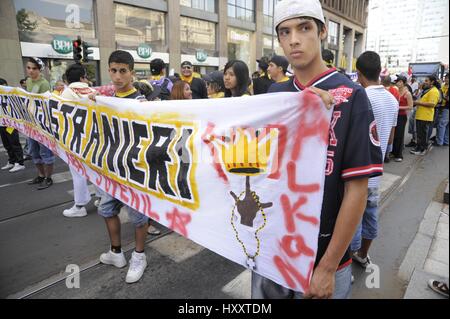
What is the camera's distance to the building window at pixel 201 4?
19.8 metres

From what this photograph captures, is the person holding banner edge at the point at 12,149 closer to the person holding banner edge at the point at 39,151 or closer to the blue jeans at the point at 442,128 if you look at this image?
the person holding banner edge at the point at 39,151

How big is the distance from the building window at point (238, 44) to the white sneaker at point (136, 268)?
871 inches

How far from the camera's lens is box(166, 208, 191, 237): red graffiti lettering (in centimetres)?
206

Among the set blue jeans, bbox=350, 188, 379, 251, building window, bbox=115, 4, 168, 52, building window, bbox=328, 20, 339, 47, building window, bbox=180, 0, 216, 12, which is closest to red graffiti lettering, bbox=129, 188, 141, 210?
blue jeans, bbox=350, 188, 379, 251

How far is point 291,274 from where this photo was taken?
57.5 inches

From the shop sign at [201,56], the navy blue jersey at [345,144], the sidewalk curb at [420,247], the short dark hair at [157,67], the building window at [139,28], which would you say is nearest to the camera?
the navy blue jersey at [345,144]

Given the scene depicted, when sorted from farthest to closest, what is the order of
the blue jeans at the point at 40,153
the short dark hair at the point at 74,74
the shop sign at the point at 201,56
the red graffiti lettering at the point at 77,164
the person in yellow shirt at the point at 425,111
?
the shop sign at the point at 201,56 < the person in yellow shirt at the point at 425,111 < the blue jeans at the point at 40,153 < the short dark hair at the point at 74,74 < the red graffiti lettering at the point at 77,164

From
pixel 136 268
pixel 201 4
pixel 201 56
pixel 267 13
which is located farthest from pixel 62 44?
pixel 267 13

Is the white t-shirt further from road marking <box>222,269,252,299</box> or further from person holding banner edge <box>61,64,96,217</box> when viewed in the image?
person holding banner edge <box>61,64,96,217</box>

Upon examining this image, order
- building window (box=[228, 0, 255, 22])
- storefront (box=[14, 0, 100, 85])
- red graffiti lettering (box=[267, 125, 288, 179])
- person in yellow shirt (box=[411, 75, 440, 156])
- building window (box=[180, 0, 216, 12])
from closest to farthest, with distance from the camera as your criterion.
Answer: red graffiti lettering (box=[267, 125, 288, 179]), person in yellow shirt (box=[411, 75, 440, 156]), storefront (box=[14, 0, 100, 85]), building window (box=[180, 0, 216, 12]), building window (box=[228, 0, 255, 22])

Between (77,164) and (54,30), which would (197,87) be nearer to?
(77,164)

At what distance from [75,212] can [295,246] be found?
3.74m

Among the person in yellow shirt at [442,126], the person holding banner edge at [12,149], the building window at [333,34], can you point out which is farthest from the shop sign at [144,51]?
the building window at [333,34]

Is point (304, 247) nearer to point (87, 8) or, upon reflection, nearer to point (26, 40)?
point (26, 40)
